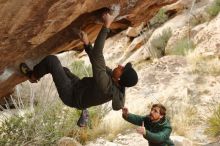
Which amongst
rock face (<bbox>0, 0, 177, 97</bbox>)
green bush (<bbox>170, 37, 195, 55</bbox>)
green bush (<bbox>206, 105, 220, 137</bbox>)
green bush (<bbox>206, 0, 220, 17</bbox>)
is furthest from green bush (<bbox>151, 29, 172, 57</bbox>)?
rock face (<bbox>0, 0, 177, 97</bbox>)

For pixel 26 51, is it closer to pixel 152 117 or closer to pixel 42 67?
pixel 42 67

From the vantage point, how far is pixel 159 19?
65.9ft

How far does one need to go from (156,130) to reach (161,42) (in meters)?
11.7

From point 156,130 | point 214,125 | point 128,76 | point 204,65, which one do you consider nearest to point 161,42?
point 204,65

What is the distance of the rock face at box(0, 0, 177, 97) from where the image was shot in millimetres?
5195

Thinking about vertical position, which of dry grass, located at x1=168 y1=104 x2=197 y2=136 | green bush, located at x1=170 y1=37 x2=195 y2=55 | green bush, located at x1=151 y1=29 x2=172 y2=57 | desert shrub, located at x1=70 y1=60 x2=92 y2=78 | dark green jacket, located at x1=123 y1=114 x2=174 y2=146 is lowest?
green bush, located at x1=151 y1=29 x2=172 y2=57

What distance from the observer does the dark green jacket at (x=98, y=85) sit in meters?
5.61

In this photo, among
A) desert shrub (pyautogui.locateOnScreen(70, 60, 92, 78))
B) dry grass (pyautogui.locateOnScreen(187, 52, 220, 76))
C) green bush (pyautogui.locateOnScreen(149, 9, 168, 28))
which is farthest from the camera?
green bush (pyautogui.locateOnScreen(149, 9, 168, 28))

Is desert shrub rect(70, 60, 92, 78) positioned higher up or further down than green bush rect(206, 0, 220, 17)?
higher up

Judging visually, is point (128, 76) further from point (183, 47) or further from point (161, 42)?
point (161, 42)

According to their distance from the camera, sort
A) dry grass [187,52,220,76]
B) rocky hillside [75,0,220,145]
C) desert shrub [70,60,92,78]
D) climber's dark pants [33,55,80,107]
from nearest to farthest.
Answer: climber's dark pants [33,55,80,107] < rocky hillside [75,0,220,145] < desert shrub [70,60,92,78] < dry grass [187,52,220,76]

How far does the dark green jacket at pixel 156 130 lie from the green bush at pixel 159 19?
13.2m

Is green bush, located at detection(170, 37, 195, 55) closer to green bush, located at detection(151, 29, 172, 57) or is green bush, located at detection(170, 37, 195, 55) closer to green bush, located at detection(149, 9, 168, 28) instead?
green bush, located at detection(151, 29, 172, 57)

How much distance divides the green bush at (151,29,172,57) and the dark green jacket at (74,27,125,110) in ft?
39.1
